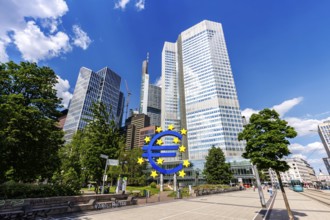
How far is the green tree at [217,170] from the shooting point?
4631cm

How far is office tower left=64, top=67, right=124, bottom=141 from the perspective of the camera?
120875mm

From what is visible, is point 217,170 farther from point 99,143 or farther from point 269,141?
point 269,141

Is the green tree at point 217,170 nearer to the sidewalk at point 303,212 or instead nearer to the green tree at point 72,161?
the sidewalk at point 303,212

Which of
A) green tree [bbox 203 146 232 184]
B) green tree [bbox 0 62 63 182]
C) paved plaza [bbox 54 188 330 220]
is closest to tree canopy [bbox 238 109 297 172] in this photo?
paved plaza [bbox 54 188 330 220]

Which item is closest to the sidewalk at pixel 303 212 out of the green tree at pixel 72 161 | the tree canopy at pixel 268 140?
the tree canopy at pixel 268 140

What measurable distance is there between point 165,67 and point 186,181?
404 feet

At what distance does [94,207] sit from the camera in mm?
13289

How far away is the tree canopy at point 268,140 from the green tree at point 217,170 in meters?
39.7

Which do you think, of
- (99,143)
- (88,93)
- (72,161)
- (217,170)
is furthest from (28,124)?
(88,93)

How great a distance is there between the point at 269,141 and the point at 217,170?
41133mm

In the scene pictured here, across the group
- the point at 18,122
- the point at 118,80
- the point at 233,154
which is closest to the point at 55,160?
the point at 18,122

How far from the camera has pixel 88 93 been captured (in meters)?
131

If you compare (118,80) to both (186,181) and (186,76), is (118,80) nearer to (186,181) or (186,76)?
(186,76)

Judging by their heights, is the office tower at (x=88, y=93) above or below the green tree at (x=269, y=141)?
above
